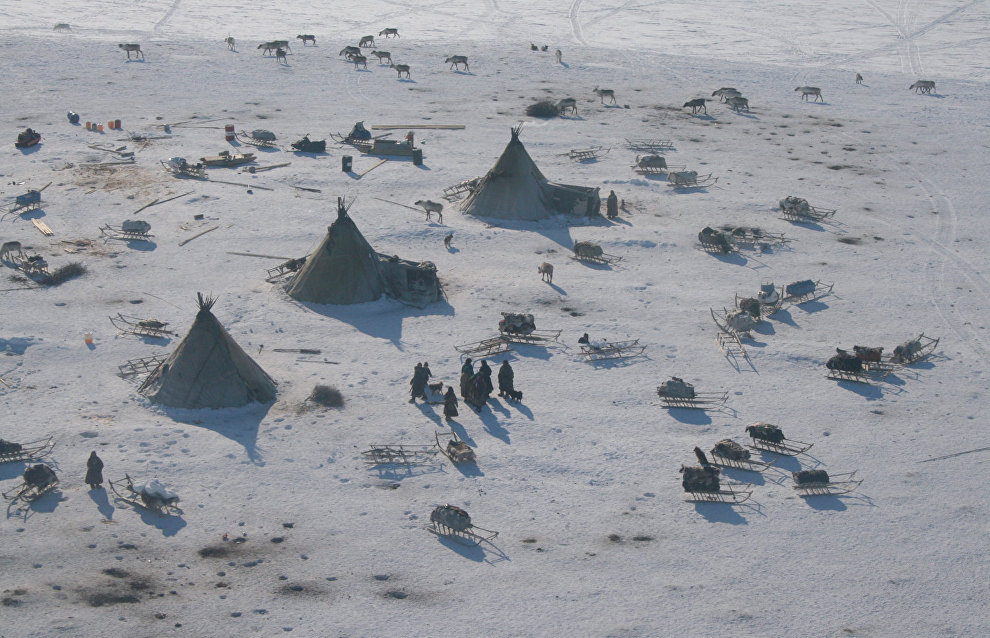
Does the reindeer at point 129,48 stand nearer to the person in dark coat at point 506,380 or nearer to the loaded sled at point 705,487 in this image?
the person in dark coat at point 506,380

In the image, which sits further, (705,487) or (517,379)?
(517,379)

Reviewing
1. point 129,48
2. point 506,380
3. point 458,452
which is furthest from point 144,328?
point 129,48

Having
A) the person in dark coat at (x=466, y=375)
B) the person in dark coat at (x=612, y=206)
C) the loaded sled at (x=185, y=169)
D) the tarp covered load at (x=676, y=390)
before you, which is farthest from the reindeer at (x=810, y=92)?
the person in dark coat at (x=466, y=375)

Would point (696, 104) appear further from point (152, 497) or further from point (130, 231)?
point (152, 497)

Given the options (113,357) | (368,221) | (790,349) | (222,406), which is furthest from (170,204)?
(790,349)

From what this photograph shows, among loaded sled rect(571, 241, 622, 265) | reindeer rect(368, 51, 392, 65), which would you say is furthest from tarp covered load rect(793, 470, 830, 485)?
reindeer rect(368, 51, 392, 65)

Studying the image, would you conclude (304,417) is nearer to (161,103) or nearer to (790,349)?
(790,349)
